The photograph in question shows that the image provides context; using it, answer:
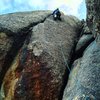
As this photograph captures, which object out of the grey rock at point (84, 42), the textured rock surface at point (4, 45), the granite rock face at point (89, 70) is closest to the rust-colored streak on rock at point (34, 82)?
the granite rock face at point (89, 70)

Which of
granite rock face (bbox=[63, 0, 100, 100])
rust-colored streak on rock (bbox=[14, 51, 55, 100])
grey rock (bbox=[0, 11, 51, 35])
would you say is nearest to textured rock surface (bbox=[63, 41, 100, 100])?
granite rock face (bbox=[63, 0, 100, 100])

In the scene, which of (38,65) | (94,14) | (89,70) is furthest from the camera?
(38,65)

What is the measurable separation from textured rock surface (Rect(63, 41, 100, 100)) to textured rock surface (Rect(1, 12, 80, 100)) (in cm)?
111

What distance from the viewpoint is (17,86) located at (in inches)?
790

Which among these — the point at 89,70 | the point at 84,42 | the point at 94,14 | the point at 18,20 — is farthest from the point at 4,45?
the point at 94,14

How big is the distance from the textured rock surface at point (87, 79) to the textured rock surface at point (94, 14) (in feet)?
7.29

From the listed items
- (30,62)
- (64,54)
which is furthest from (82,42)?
(30,62)

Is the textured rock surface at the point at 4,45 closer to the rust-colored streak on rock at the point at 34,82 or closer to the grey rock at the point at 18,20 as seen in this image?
the grey rock at the point at 18,20

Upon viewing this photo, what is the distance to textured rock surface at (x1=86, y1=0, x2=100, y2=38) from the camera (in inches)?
600

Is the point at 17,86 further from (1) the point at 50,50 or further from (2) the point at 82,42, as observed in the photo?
(2) the point at 82,42

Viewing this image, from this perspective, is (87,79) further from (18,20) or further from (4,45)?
(18,20)

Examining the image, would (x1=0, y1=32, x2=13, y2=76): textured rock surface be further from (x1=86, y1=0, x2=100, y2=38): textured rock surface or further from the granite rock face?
(x1=86, y1=0, x2=100, y2=38): textured rock surface

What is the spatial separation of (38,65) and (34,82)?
3.35ft

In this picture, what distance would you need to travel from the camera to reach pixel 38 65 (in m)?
20.1
